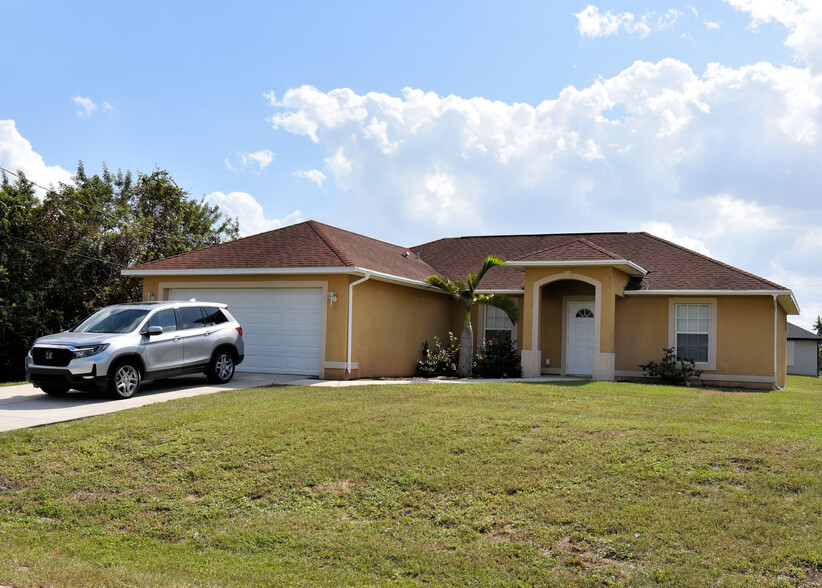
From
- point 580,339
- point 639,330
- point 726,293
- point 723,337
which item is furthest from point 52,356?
point 723,337

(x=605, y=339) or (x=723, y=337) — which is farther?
(x=723, y=337)

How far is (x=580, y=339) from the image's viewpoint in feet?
65.1

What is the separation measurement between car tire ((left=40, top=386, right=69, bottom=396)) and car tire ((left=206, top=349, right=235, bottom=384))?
274cm

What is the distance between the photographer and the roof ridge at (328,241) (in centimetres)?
1628

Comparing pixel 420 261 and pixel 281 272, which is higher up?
pixel 420 261

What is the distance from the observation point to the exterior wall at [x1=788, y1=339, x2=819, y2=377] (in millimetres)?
40594

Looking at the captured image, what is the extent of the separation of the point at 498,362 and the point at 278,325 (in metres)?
5.74

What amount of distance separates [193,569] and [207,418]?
466 centimetres

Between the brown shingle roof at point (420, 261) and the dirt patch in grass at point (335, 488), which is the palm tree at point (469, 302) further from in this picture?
the dirt patch in grass at point (335, 488)

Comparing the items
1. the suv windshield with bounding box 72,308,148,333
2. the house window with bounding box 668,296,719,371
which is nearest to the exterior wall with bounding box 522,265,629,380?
the house window with bounding box 668,296,719,371

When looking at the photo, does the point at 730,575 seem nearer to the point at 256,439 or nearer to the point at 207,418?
the point at 256,439

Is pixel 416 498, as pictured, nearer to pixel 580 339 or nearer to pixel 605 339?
pixel 605 339

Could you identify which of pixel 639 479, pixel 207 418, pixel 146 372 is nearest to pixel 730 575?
pixel 639 479

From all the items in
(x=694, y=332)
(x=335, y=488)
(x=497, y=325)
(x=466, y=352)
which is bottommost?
(x=335, y=488)
